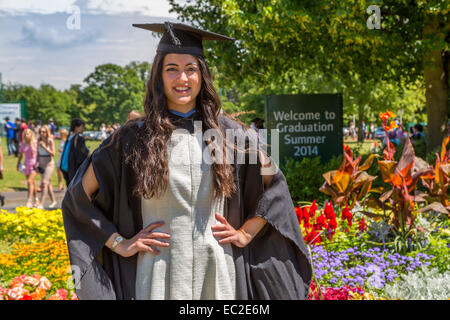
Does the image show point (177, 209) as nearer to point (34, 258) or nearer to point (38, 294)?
point (38, 294)

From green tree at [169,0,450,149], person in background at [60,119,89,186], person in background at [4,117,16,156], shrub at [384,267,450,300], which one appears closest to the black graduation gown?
person in background at [60,119,89,186]

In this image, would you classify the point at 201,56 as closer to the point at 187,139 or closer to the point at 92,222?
the point at 187,139

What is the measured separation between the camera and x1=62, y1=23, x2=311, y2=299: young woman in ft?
6.54

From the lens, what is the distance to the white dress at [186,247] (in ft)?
6.57

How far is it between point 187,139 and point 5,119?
2281 cm

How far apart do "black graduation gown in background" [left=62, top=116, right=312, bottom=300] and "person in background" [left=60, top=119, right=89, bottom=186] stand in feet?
18.6

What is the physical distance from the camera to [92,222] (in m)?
1.99

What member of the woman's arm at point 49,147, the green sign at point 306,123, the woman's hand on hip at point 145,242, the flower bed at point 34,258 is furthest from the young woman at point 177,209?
the woman's arm at point 49,147

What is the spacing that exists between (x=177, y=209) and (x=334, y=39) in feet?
21.5

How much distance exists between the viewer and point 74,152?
7.55 meters

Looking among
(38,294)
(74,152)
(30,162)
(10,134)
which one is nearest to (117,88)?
(10,134)

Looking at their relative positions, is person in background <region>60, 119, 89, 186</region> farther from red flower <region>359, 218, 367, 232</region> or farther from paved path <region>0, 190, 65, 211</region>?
red flower <region>359, 218, 367, 232</region>

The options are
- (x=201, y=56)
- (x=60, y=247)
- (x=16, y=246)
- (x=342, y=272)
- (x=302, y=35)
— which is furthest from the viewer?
(x=302, y=35)

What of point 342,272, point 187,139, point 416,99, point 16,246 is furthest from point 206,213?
point 416,99
